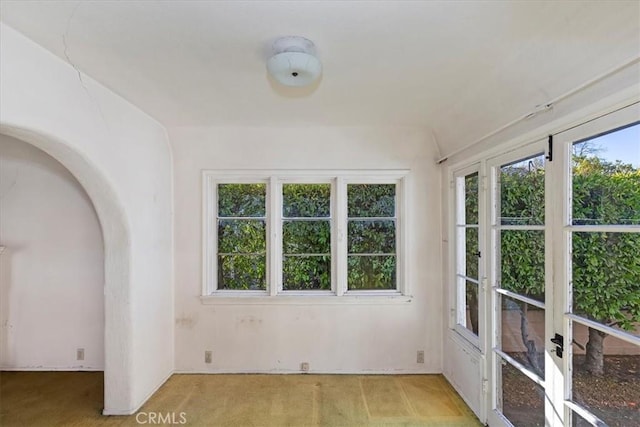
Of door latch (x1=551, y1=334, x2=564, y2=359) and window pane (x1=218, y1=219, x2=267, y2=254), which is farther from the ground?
window pane (x1=218, y1=219, x2=267, y2=254)

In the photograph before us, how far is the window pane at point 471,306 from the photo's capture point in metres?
2.78

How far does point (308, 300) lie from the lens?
3.33 meters

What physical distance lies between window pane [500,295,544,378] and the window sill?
1.10m

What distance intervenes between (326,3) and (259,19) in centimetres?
33

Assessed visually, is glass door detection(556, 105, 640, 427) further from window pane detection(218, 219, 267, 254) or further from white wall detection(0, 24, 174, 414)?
white wall detection(0, 24, 174, 414)

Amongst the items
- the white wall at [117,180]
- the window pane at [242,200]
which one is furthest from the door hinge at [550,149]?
the white wall at [117,180]

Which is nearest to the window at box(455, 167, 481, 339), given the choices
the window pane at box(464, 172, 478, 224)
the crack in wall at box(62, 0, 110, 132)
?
the window pane at box(464, 172, 478, 224)

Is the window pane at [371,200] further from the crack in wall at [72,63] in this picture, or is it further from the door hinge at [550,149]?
the crack in wall at [72,63]

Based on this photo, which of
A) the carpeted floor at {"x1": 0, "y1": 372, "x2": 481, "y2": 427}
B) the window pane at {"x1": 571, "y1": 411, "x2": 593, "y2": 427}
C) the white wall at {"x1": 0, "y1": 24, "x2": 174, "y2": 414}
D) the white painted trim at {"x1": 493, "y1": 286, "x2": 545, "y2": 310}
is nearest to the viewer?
the window pane at {"x1": 571, "y1": 411, "x2": 593, "y2": 427}

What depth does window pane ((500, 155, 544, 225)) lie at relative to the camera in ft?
6.51

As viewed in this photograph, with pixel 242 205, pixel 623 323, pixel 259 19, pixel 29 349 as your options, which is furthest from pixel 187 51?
pixel 29 349

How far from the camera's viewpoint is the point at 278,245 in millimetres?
3414

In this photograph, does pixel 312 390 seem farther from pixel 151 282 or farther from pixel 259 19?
pixel 259 19

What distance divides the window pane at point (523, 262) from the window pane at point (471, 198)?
452 mm
